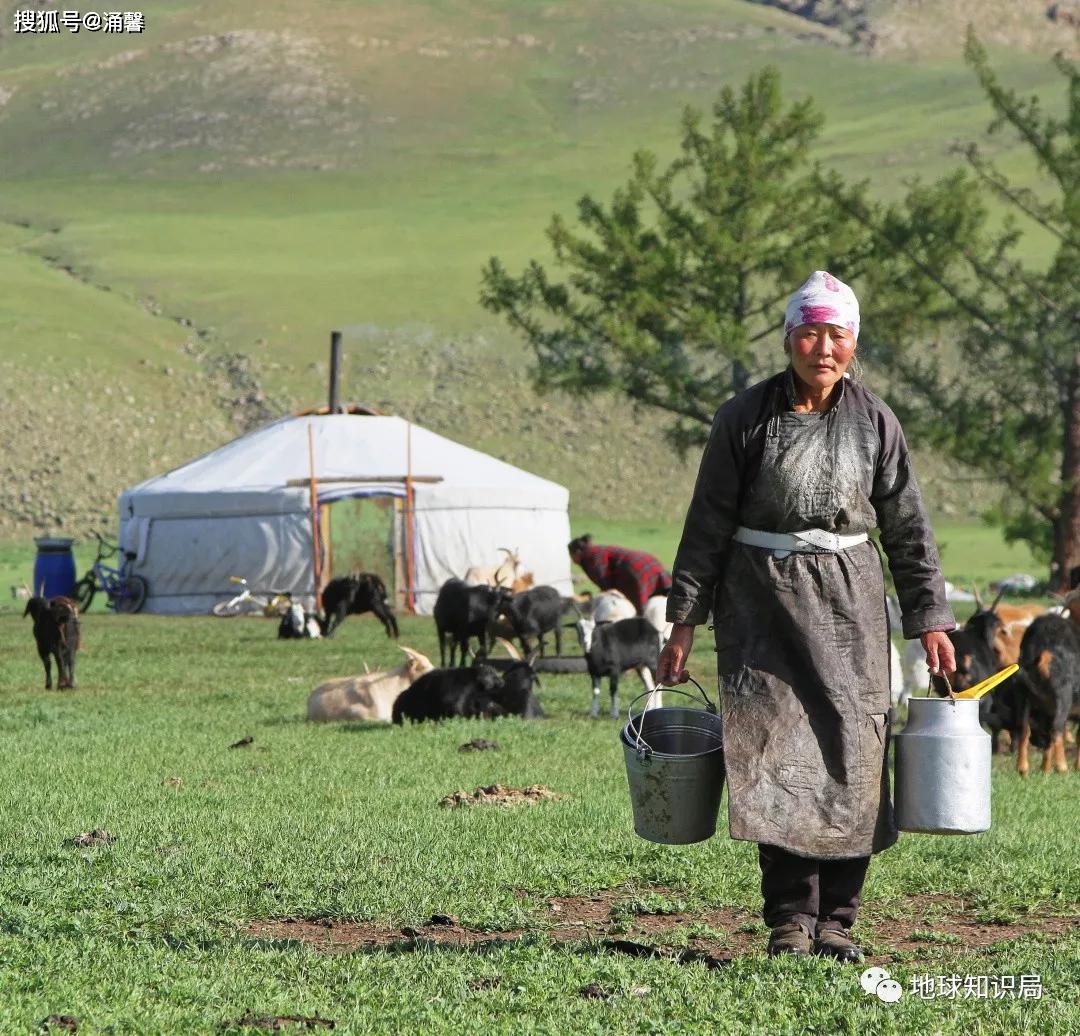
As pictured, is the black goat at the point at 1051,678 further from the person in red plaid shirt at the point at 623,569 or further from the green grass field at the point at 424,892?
the person in red plaid shirt at the point at 623,569

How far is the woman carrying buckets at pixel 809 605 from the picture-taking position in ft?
17.4

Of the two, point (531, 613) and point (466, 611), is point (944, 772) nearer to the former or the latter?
point (531, 613)

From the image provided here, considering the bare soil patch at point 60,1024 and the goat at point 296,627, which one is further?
the goat at point 296,627

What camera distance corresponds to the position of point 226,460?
3128cm

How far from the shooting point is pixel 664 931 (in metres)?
6.02

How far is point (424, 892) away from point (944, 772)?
205cm

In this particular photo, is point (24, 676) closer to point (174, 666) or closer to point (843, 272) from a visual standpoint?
point (174, 666)

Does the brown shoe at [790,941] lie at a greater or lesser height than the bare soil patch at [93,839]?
greater

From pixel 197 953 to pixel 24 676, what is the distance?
1163cm

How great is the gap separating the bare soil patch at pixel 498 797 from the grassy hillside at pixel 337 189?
1785 inches

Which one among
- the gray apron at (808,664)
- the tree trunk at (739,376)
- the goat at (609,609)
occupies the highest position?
the tree trunk at (739,376)

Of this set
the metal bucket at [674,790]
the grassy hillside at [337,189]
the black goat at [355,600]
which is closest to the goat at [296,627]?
the black goat at [355,600]

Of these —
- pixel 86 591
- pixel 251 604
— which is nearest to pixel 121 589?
pixel 86 591

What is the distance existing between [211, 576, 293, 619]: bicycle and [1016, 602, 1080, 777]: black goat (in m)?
17.4
